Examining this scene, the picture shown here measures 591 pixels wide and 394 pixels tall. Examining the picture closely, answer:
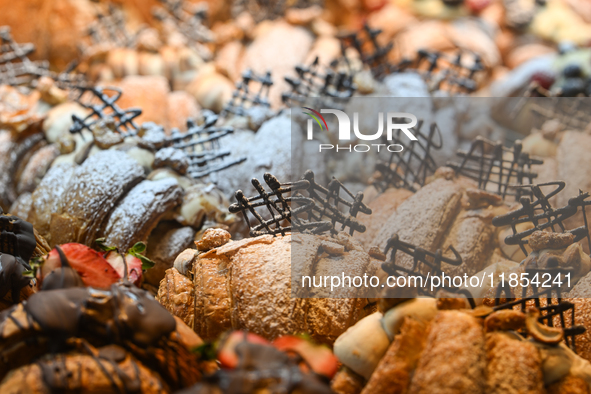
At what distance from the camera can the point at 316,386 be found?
0.62 metres

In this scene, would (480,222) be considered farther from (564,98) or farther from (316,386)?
(564,98)

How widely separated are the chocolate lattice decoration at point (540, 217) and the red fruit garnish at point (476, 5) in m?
2.64

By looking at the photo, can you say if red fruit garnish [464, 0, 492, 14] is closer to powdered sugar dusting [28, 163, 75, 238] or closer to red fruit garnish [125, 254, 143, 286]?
powdered sugar dusting [28, 163, 75, 238]

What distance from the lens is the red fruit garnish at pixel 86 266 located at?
80 cm

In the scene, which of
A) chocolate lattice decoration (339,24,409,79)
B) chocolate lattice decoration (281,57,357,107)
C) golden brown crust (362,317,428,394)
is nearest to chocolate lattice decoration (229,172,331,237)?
golden brown crust (362,317,428,394)

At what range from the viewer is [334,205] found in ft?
3.60

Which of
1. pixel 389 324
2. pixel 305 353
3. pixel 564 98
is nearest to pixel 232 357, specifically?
pixel 305 353

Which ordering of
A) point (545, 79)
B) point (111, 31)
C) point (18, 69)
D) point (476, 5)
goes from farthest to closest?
1. point (476, 5)
2. point (111, 31)
3. point (545, 79)
4. point (18, 69)

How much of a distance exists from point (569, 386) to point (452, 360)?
0.21m

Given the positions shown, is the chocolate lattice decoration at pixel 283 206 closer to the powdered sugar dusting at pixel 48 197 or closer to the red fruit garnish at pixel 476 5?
the powdered sugar dusting at pixel 48 197

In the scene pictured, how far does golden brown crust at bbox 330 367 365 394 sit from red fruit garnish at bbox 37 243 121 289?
0.44 metres

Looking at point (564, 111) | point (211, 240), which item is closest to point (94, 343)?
point (211, 240)

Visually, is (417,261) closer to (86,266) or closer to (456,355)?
(456,355)

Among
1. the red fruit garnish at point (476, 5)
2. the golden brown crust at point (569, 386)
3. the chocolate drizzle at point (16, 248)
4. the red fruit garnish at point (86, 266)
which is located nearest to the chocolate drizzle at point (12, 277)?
the chocolate drizzle at point (16, 248)
